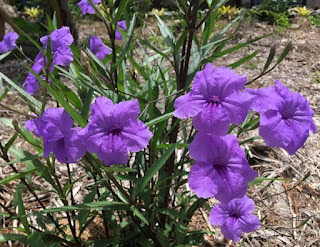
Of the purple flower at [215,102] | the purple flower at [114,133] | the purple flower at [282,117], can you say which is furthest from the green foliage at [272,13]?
the purple flower at [114,133]

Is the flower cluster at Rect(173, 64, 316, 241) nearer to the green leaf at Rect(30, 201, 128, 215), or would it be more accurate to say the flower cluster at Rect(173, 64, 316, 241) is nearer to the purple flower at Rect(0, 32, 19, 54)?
the green leaf at Rect(30, 201, 128, 215)

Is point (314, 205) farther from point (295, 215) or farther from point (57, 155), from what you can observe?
point (57, 155)

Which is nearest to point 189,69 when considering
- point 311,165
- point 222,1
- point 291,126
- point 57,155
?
point 222,1

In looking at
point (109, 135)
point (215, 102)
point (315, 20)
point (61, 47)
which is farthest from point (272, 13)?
point (109, 135)

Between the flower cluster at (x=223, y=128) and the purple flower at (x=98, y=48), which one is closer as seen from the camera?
the flower cluster at (x=223, y=128)

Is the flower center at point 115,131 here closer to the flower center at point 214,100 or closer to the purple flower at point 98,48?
the flower center at point 214,100

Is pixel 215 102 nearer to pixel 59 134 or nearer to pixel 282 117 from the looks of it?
pixel 282 117
